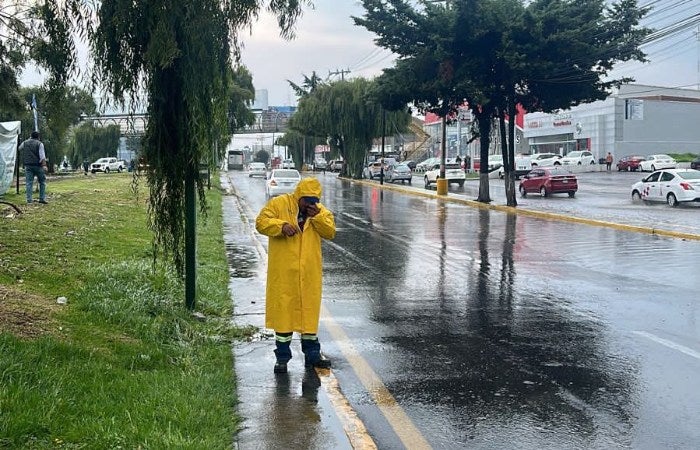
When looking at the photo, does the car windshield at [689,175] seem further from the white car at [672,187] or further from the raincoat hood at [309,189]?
the raincoat hood at [309,189]

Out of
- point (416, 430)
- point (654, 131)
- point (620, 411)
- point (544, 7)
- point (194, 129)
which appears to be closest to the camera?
point (416, 430)

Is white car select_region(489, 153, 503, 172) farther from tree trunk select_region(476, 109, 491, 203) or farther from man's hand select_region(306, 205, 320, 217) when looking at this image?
man's hand select_region(306, 205, 320, 217)

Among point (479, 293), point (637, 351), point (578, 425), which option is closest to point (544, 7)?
point (479, 293)

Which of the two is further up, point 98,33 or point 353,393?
point 98,33

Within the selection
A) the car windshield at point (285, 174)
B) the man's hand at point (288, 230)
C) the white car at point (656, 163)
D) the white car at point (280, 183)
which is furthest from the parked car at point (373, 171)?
the man's hand at point (288, 230)

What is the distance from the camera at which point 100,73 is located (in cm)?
679

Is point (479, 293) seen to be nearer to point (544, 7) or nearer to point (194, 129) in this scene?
point (194, 129)

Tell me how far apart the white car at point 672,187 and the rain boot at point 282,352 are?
2545cm

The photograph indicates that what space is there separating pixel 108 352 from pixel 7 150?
15051 millimetres

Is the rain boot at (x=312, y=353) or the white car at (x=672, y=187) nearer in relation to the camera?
the rain boot at (x=312, y=353)

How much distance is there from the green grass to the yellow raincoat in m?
0.70

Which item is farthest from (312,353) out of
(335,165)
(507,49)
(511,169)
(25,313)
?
(335,165)

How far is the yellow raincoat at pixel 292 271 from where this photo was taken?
6.06m

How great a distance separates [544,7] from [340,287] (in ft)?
73.9
